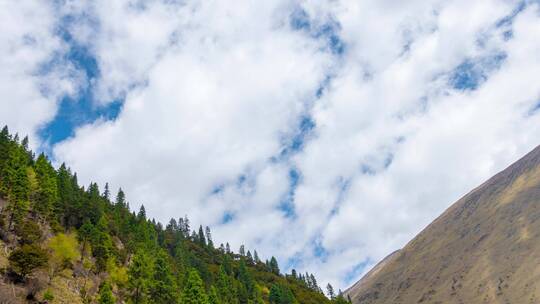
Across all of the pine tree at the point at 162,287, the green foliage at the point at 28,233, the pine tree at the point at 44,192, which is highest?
the pine tree at the point at 44,192

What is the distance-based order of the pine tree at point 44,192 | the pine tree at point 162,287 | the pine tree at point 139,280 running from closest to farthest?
the pine tree at point 139,280 < the pine tree at point 162,287 < the pine tree at point 44,192

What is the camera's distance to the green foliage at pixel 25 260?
7381cm

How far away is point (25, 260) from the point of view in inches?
2911

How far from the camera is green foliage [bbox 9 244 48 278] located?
73812 millimetres

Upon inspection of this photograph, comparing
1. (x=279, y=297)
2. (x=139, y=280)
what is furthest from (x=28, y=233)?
(x=279, y=297)

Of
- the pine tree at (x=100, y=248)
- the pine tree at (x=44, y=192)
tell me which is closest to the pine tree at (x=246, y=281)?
the pine tree at (x=100, y=248)

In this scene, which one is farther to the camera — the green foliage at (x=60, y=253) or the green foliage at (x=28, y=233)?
the green foliage at (x=28, y=233)

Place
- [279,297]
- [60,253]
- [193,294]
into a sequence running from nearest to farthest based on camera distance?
[60,253], [193,294], [279,297]

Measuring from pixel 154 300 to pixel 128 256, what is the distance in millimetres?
29824

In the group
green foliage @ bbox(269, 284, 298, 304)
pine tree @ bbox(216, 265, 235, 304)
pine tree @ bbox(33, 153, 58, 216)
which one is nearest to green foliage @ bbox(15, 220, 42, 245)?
pine tree @ bbox(33, 153, 58, 216)

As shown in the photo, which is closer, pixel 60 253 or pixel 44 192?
pixel 60 253

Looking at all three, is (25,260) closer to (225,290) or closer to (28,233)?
(28,233)

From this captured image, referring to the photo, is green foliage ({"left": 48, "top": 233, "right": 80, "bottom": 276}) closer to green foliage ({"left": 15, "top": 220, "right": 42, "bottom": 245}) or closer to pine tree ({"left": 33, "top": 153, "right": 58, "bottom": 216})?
green foliage ({"left": 15, "top": 220, "right": 42, "bottom": 245})

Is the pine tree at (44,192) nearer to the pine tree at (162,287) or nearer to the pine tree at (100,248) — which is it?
the pine tree at (100,248)
